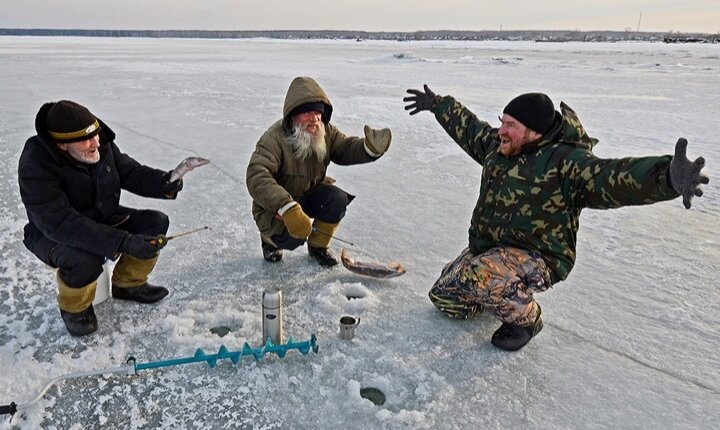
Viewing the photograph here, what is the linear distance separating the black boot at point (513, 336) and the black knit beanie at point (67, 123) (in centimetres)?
216

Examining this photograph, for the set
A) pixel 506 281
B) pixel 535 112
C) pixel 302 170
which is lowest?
pixel 506 281

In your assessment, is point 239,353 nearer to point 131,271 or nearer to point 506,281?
point 131,271

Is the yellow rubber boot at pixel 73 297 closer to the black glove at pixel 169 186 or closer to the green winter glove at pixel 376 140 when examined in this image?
the black glove at pixel 169 186

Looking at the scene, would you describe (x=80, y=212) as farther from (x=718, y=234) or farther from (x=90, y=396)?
(x=718, y=234)

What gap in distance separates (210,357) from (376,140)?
163 cm

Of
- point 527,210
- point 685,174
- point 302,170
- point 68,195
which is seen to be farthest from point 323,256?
point 685,174

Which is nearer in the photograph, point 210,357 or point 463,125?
point 210,357

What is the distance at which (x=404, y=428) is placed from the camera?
2018mm

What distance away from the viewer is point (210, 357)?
2256 millimetres

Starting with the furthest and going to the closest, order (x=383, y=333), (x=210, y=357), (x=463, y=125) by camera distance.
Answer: (x=463, y=125), (x=383, y=333), (x=210, y=357)

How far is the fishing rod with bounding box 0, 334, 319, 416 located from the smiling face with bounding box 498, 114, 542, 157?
130 centimetres

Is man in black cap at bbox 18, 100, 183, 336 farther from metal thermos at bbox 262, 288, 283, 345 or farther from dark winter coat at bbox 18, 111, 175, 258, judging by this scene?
metal thermos at bbox 262, 288, 283, 345

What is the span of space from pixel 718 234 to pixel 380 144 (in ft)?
9.17

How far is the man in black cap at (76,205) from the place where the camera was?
2.29 meters
